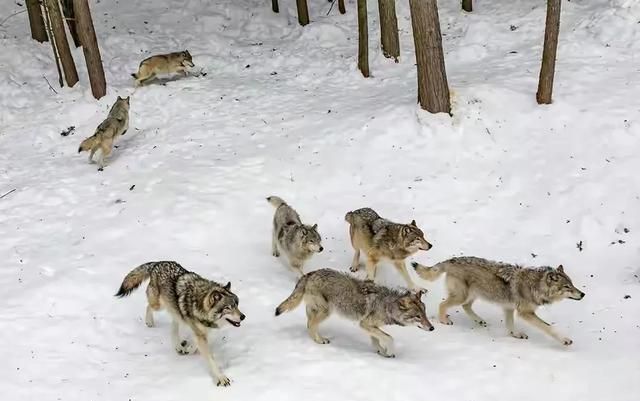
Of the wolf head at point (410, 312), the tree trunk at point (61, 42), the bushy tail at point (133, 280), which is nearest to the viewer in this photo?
the wolf head at point (410, 312)

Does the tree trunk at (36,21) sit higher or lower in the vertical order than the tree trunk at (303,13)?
higher

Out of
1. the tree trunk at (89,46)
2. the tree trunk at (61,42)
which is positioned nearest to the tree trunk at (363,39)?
the tree trunk at (89,46)

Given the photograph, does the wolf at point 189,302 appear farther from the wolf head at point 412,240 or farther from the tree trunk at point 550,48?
the tree trunk at point 550,48

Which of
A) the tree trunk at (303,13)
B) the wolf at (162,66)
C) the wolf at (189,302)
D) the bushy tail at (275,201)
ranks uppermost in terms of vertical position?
the tree trunk at (303,13)

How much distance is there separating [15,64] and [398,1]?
13.4 meters

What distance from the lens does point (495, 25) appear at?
18.4 m

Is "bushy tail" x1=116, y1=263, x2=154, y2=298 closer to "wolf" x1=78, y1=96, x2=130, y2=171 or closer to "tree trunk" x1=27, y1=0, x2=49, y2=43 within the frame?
"wolf" x1=78, y1=96, x2=130, y2=171

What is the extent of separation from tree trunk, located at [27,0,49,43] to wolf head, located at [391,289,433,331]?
1763cm

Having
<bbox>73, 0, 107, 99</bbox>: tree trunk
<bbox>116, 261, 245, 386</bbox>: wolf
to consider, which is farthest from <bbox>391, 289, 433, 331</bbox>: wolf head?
<bbox>73, 0, 107, 99</bbox>: tree trunk

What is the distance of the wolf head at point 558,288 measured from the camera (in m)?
8.45

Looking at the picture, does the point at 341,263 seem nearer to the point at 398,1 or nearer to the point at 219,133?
the point at 219,133

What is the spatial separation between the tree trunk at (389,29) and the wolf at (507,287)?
33.0 feet

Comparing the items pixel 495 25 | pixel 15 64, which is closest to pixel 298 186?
pixel 495 25

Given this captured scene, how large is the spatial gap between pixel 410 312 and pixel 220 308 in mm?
2523
